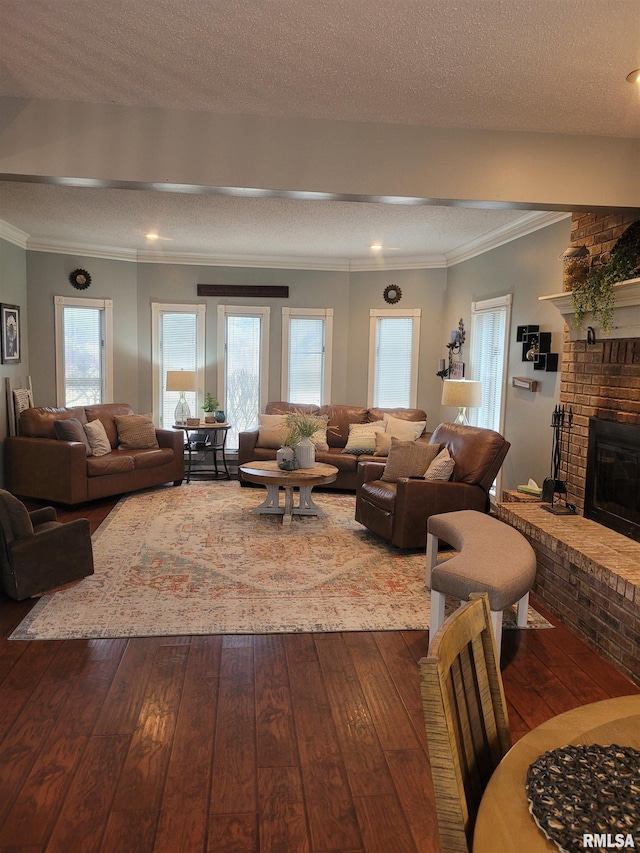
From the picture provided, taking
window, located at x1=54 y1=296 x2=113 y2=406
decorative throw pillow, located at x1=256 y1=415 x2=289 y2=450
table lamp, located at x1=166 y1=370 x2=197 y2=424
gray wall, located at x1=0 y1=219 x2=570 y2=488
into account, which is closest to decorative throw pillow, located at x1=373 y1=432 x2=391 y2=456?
decorative throw pillow, located at x1=256 y1=415 x2=289 y2=450

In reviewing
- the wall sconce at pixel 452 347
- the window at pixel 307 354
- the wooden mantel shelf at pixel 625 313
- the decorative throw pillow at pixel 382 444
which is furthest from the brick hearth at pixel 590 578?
the window at pixel 307 354

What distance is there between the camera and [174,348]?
845 cm

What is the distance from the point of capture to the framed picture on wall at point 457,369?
7405 millimetres

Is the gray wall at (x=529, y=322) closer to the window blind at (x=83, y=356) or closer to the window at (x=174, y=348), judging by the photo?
→ the window at (x=174, y=348)

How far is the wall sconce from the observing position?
24.5ft

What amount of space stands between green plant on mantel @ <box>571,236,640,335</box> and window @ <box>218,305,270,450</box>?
4.92m

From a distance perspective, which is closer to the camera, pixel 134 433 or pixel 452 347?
pixel 134 433

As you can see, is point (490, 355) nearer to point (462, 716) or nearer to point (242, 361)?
point (242, 361)

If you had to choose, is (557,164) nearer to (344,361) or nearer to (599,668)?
(599,668)

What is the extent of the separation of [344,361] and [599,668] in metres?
5.84

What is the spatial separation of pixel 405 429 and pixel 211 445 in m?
2.49

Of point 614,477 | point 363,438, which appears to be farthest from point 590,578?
point 363,438

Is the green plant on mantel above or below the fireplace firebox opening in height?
above

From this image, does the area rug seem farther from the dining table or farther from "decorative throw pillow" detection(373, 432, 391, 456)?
the dining table
